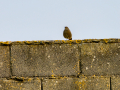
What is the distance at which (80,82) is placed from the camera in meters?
3.57

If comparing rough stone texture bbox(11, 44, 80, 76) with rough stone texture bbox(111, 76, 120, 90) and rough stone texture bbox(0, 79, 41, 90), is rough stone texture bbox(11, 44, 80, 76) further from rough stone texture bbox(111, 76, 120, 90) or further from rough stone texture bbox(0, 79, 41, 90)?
rough stone texture bbox(111, 76, 120, 90)

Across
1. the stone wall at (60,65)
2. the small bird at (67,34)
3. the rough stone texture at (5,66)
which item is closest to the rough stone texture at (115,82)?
the stone wall at (60,65)

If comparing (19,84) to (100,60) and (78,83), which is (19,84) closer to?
(78,83)

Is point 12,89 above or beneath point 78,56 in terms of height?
beneath

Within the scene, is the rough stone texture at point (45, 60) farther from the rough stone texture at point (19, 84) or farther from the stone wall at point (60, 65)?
the rough stone texture at point (19, 84)

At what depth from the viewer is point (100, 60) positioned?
3602mm

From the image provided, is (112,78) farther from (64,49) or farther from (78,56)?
(64,49)

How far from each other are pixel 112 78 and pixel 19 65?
1.73 meters

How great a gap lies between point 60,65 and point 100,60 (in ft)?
2.45

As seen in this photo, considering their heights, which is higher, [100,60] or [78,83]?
[100,60]

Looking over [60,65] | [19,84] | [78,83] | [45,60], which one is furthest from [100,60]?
[19,84]

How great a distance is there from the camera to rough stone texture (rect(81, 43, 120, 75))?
3602 mm

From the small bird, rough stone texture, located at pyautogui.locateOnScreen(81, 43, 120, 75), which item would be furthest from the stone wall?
the small bird

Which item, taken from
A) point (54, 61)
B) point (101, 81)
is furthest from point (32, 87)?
point (101, 81)
